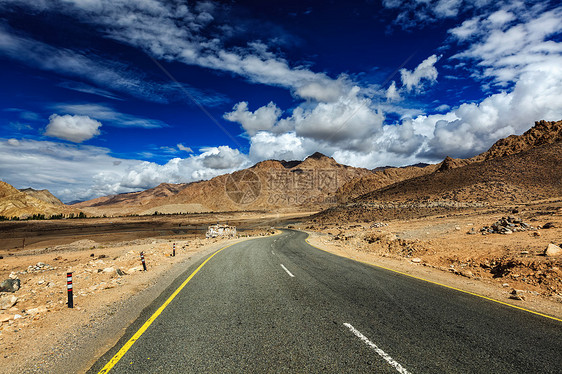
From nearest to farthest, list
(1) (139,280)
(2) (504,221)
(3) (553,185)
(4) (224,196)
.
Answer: (1) (139,280) → (2) (504,221) → (3) (553,185) → (4) (224,196)

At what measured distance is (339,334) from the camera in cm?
471

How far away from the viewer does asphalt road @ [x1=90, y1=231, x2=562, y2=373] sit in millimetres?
3807

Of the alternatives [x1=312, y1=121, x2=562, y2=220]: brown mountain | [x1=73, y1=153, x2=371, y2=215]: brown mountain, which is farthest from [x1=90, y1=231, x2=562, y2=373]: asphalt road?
[x1=73, y1=153, x2=371, y2=215]: brown mountain

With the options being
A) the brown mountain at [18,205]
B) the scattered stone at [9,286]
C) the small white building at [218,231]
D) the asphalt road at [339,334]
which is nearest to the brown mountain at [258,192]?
the brown mountain at [18,205]

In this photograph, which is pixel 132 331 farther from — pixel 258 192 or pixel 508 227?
pixel 258 192

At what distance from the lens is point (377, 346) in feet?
13.9

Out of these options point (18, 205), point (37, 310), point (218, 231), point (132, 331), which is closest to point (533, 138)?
point (218, 231)

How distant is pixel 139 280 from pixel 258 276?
15.1 feet

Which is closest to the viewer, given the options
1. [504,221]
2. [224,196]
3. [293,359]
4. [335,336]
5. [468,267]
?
[293,359]

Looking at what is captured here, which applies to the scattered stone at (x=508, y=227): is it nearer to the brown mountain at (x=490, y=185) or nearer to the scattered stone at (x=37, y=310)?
the scattered stone at (x=37, y=310)

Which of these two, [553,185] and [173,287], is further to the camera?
[553,185]

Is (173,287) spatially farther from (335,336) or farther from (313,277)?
(335,336)

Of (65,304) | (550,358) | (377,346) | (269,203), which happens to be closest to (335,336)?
(377,346)

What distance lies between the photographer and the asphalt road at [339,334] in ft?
12.5
